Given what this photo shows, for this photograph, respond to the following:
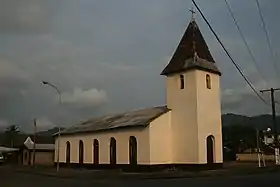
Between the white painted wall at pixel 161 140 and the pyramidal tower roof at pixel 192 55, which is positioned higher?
the pyramidal tower roof at pixel 192 55

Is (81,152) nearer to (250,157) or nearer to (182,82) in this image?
(182,82)

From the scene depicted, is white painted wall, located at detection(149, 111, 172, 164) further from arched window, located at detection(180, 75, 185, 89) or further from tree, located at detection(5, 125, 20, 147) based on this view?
tree, located at detection(5, 125, 20, 147)

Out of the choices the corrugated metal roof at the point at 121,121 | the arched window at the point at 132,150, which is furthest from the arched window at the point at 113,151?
the arched window at the point at 132,150

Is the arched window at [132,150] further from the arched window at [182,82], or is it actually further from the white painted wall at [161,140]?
the arched window at [182,82]

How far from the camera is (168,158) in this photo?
137 feet

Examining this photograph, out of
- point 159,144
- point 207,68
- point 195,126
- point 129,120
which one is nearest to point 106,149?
point 129,120

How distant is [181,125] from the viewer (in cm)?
4156

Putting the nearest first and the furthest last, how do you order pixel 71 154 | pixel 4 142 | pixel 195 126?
pixel 195 126 < pixel 71 154 < pixel 4 142

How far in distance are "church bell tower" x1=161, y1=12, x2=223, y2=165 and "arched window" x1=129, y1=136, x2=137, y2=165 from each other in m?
3.93

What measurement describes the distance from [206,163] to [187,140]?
2917mm

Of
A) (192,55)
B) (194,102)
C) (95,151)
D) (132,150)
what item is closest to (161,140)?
(132,150)

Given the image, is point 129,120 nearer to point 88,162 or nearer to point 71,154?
point 88,162

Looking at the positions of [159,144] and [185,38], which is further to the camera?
[185,38]

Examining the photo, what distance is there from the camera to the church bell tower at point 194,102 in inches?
1592
